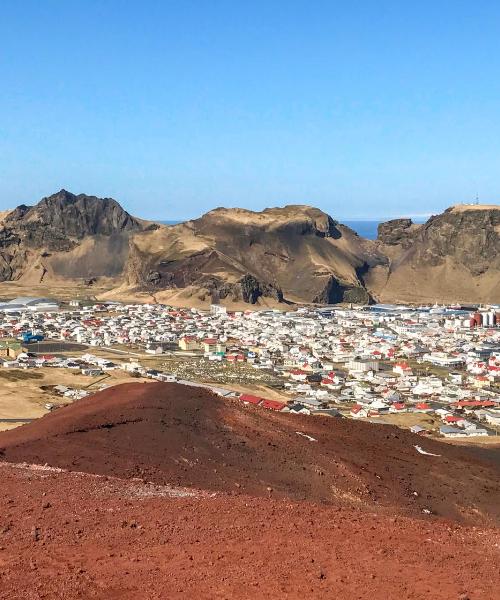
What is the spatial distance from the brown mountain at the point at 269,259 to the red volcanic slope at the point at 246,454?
108 meters

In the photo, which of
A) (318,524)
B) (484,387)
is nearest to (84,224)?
(484,387)

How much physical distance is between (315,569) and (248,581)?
4.08 feet

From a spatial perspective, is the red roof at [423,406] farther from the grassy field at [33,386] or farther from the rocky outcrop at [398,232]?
the rocky outcrop at [398,232]

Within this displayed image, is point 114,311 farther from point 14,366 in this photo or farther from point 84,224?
point 84,224

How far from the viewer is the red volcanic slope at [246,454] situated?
21.9 metres

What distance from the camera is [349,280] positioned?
158000 millimetres

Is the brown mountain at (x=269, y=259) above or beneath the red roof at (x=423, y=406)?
above

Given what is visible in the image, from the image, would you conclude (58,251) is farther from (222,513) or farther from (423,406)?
(222,513)

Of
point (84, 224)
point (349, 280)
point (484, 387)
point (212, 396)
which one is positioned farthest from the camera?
point (84, 224)

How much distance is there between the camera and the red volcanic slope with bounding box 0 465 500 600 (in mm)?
12297

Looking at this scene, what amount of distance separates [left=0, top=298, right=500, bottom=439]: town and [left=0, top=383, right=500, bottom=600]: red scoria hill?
12.0 metres

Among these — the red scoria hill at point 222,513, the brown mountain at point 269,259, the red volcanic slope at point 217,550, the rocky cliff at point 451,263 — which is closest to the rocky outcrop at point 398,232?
the brown mountain at point 269,259

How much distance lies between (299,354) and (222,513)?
72.4m

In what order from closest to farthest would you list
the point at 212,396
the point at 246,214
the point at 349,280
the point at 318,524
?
the point at 318,524
the point at 212,396
the point at 349,280
the point at 246,214
